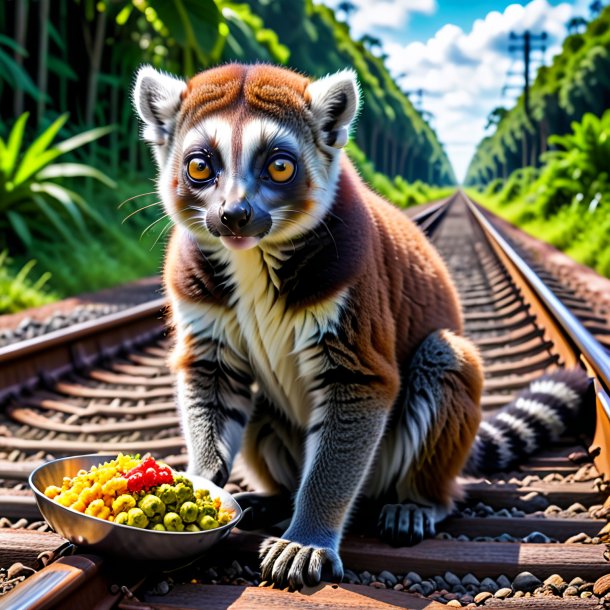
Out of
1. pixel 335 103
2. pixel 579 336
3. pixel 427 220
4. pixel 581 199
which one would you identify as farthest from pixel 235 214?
pixel 427 220

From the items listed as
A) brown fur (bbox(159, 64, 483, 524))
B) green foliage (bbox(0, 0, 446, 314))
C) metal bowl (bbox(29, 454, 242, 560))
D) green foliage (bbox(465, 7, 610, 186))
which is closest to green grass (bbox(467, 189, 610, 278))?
green foliage (bbox(465, 7, 610, 186))

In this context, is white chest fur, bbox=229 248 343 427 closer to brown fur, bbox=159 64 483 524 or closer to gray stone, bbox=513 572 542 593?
brown fur, bbox=159 64 483 524

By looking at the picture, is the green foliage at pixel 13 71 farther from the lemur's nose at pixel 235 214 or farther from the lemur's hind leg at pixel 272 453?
the lemur's nose at pixel 235 214

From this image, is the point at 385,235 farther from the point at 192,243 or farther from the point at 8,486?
the point at 8,486

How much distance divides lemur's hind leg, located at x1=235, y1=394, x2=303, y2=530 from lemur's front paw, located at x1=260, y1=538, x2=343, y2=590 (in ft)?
2.08

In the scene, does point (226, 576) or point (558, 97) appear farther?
point (558, 97)

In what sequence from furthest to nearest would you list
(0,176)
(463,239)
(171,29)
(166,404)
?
(463,239) < (171,29) < (0,176) < (166,404)

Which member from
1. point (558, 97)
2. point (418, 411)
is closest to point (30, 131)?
point (418, 411)

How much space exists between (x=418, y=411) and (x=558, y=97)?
35.8 metres

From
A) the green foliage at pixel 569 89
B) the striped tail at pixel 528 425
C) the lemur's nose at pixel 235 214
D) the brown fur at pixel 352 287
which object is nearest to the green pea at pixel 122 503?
the brown fur at pixel 352 287

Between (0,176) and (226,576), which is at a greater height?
(0,176)

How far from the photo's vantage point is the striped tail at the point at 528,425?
12.8 ft

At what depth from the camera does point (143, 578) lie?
2.47 m

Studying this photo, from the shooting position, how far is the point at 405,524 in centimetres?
307
